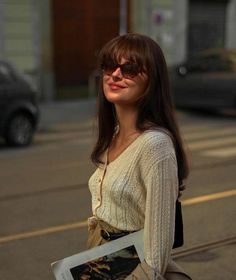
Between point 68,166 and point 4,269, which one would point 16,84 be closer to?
point 68,166

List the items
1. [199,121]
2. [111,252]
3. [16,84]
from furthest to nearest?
[199,121] < [16,84] < [111,252]

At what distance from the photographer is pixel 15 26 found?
16984 millimetres

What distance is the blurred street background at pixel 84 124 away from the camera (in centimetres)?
476

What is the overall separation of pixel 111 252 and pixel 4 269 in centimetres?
243

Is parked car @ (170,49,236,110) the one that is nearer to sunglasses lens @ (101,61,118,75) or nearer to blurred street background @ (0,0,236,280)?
blurred street background @ (0,0,236,280)

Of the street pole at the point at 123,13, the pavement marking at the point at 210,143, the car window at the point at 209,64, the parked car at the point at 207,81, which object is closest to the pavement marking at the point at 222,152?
the pavement marking at the point at 210,143

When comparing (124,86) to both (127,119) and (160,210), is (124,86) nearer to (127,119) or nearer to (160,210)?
(127,119)

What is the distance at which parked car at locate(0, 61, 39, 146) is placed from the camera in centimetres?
1034

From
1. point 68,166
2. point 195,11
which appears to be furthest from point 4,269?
point 195,11

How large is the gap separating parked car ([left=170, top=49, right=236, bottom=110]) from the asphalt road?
13.0 ft

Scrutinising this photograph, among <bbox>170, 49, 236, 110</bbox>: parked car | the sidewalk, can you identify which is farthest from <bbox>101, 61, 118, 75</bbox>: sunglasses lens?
<bbox>170, 49, 236, 110</bbox>: parked car

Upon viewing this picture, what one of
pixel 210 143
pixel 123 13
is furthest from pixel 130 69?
pixel 123 13

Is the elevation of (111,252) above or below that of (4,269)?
above

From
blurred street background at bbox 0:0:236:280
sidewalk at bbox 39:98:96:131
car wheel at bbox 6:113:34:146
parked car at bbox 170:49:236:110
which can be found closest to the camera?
blurred street background at bbox 0:0:236:280
